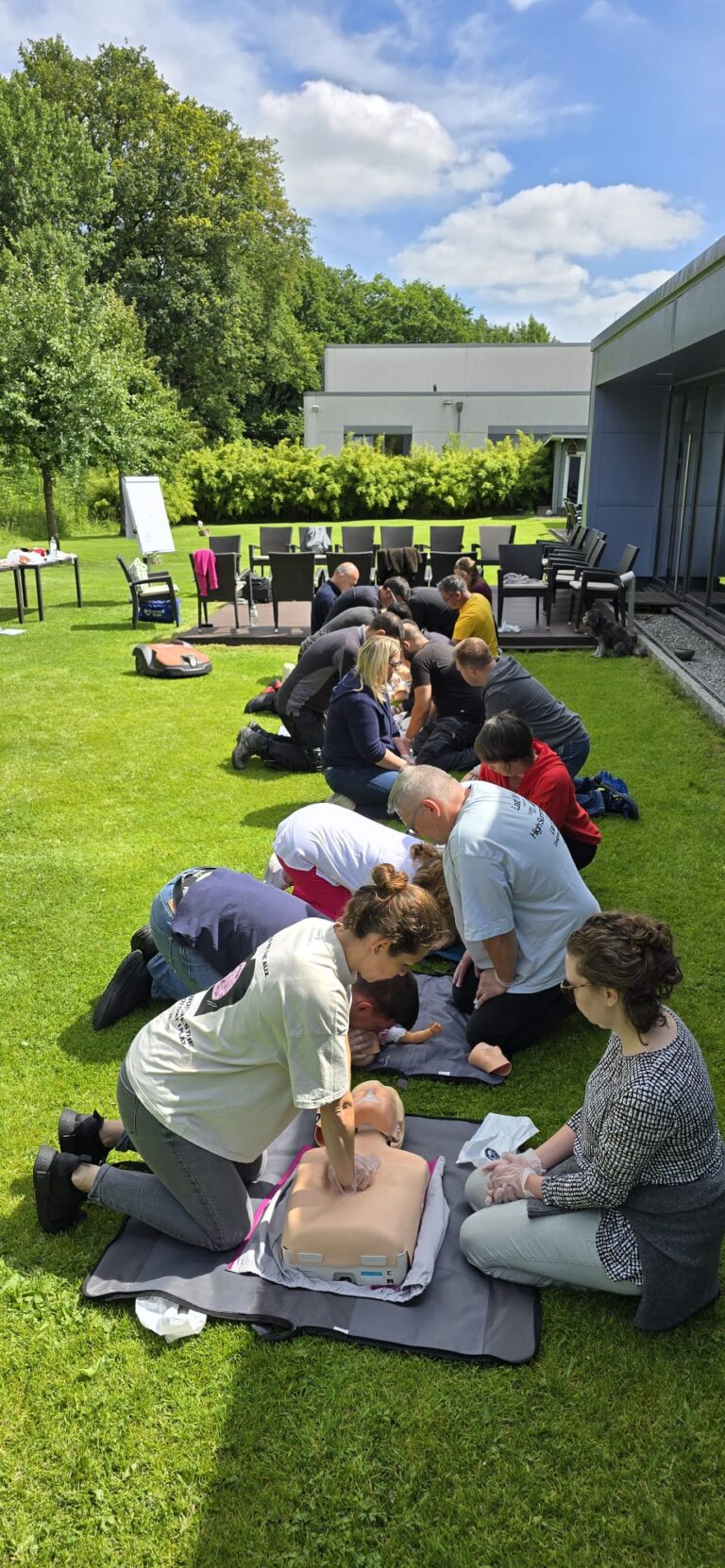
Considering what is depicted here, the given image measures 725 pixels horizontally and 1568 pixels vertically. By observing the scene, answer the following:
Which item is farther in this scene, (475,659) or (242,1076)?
(475,659)

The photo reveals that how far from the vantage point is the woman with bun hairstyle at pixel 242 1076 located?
265 centimetres

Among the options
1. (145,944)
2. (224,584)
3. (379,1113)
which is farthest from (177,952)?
(224,584)

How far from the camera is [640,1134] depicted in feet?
8.39

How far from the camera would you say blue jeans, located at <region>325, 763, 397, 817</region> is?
6457 mm

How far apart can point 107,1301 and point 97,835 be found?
13.4ft

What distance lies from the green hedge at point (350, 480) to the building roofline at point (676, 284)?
1632 cm

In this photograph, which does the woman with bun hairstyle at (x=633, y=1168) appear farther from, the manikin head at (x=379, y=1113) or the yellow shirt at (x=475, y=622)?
the yellow shirt at (x=475, y=622)

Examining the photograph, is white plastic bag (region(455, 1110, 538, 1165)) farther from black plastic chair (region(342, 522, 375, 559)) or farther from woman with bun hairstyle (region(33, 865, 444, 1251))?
black plastic chair (region(342, 522, 375, 559))

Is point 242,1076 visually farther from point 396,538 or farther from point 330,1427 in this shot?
point 396,538

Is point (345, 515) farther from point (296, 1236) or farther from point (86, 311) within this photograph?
point (296, 1236)

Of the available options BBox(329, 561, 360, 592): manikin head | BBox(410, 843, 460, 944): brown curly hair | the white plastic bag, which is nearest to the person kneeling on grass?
BBox(410, 843, 460, 944): brown curly hair

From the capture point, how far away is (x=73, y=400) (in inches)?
758

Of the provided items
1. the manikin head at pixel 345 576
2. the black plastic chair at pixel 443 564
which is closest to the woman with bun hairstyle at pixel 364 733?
Answer: the manikin head at pixel 345 576

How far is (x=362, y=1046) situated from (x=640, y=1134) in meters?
1.75
